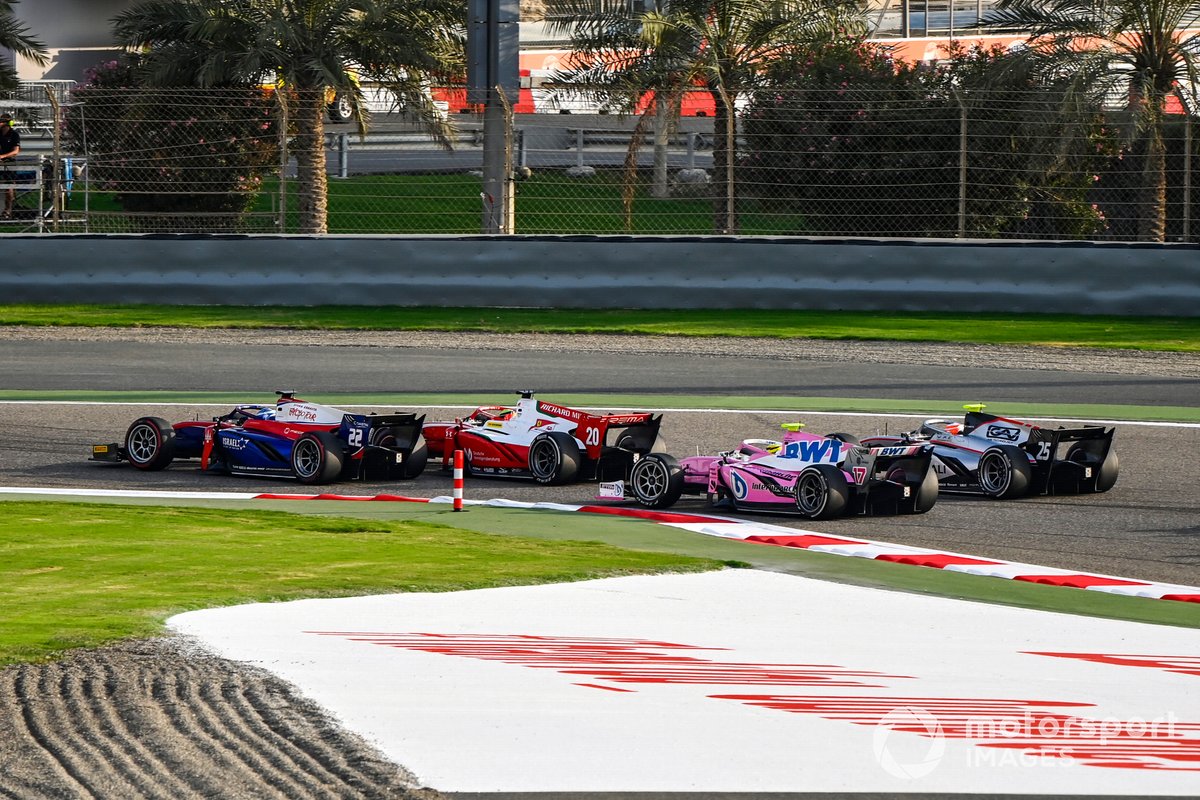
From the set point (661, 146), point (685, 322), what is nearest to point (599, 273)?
point (685, 322)

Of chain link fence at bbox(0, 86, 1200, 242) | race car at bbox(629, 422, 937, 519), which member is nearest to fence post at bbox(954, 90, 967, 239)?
chain link fence at bbox(0, 86, 1200, 242)

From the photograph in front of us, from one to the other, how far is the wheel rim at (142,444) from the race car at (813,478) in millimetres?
4266

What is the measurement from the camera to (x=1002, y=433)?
40.0 ft

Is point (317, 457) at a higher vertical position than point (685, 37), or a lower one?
Result: lower

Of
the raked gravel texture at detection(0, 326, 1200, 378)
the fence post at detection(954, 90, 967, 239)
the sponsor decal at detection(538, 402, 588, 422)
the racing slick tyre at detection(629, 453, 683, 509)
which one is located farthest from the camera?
the fence post at detection(954, 90, 967, 239)

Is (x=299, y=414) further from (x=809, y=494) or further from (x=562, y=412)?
(x=809, y=494)

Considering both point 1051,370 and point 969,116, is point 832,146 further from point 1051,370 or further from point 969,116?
point 1051,370

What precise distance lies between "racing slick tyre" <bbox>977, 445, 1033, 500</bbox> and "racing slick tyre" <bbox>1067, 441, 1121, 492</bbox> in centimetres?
46

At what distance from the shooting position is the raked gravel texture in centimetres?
1839

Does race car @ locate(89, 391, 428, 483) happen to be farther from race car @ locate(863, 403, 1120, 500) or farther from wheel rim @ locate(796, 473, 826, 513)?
race car @ locate(863, 403, 1120, 500)

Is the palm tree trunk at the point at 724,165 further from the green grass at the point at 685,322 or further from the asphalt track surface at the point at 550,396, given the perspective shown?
the asphalt track surface at the point at 550,396

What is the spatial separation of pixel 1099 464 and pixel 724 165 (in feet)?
32.6

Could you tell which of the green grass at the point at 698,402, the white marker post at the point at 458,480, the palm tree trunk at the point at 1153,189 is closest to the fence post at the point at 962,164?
the palm tree trunk at the point at 1153,189

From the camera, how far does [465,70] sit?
988 inches
